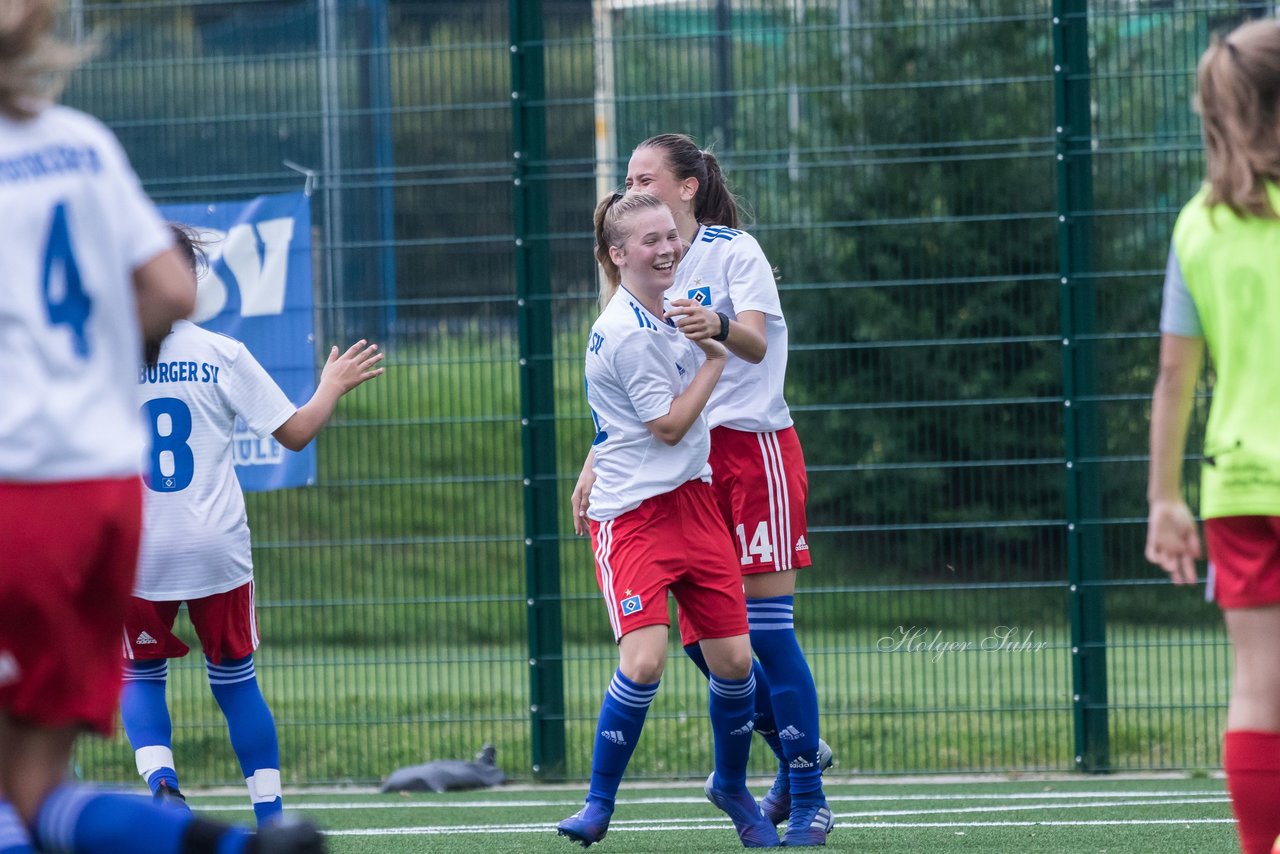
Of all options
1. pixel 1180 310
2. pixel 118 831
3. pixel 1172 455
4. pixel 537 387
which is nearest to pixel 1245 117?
pixel 1180 310

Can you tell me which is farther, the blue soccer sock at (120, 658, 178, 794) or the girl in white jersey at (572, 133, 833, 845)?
the girl in white jersey at (572, 133, 833, 845)

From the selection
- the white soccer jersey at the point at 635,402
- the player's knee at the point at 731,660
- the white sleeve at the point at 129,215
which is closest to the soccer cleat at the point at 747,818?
the player's knee at the point at 731,660

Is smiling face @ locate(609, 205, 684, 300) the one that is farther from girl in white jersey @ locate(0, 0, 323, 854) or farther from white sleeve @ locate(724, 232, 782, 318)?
girl in white jersey @ locate(0, 0, 323, 854)

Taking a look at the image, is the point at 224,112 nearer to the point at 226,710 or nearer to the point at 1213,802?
the point at 226,710

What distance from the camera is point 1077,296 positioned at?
711 cm

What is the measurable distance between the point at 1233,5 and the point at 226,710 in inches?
187

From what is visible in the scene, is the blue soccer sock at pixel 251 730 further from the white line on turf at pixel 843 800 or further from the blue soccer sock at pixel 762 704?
the white line on turf at pixel 843 800

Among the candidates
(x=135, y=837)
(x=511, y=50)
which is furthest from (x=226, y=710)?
(x=511, y=50)

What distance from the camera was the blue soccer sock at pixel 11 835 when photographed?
2668 mm

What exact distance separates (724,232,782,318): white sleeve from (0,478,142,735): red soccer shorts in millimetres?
2652

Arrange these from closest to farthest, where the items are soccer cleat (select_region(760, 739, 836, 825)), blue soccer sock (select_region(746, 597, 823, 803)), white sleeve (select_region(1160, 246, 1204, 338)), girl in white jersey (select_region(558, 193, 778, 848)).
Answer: white sleeve (select_region(1160, 246, 1204, 338)), girl in white jersey (select_region(558, 193, 778, 848)), blue soccer sock (select_region(746, 597, 823, 803)), soccer cleat (select_region(760, 739, 836, 825))

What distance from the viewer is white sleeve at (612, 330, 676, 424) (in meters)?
4.78

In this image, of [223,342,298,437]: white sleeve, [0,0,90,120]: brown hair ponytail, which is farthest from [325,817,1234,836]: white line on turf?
[0,0,90,120]: brown hair ponytail

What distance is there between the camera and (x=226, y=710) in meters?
5.00
